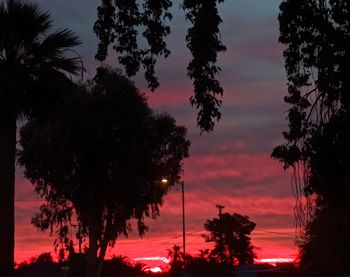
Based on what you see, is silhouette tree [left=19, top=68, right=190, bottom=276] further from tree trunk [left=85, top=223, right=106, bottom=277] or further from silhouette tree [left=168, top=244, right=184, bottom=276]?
silhouette tree [left=168, top=244, right=184, bottom=276]

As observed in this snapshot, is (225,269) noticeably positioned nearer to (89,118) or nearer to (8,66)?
(89,118)

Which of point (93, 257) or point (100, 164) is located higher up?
point (100, 164)

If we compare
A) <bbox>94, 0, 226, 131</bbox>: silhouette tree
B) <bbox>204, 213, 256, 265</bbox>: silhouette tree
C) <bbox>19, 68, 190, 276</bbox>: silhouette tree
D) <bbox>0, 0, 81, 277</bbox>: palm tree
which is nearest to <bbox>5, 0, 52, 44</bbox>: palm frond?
<bbox>0, 0, 81, 277</bbox>: palm tree

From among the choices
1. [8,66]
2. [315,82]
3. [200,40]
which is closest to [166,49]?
[200,40]

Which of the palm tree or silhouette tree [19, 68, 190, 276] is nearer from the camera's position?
the palm tree

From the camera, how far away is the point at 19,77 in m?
18.6

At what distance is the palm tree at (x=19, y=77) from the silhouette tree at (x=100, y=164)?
18.4 metres

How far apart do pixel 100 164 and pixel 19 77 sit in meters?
20.7

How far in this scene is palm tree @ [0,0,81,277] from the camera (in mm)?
17906

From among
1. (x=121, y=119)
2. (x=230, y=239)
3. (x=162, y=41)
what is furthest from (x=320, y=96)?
(x=230, y=239)

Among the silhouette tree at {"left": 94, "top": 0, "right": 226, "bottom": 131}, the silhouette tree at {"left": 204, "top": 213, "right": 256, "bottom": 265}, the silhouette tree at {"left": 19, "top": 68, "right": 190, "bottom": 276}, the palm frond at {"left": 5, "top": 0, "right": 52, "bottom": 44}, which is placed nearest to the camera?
the silhouette tree at {"left": 94, "top": 0, "right": 226, "bottom": 131}

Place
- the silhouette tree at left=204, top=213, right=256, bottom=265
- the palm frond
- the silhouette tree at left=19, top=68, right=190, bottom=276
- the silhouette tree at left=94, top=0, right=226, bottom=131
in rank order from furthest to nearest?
1. the silhouette tree at left=204, top=213, right=256, bottom=265
2. the silhouette tree at left=19, top=68, right=190, bottom=276
3. the palm frond
4. the silhouette tree at left=94, top=0, right=226, bottom=131

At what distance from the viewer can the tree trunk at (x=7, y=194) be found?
1773 cm

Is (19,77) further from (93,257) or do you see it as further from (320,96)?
(93,257)
